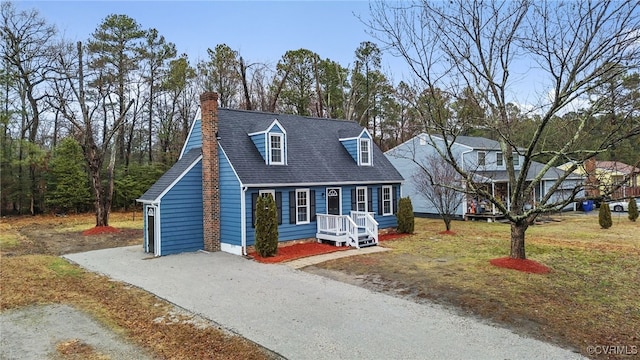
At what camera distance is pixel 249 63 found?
3247 cm

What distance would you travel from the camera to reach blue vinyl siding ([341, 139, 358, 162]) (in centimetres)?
1880

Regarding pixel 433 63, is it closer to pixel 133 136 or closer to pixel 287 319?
pixel 287 319

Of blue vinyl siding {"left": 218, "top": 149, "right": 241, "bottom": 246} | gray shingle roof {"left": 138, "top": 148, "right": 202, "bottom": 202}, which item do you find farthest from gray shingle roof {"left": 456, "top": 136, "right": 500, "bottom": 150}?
gray shingle roof {"left": 138, "top": 148, "right": 202, "bottom": 202}

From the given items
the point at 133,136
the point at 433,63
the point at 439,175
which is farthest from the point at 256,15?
the point at 133,136

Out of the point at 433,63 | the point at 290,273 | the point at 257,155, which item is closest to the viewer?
the point at 433,63

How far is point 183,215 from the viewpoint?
14.8 meters

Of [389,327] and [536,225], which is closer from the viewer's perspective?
[389,327]

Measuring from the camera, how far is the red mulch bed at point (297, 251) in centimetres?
1317

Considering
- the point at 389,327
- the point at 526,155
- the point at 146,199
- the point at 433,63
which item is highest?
the point at 433,63

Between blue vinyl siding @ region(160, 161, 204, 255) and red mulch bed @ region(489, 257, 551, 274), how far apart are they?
10334 millimetres

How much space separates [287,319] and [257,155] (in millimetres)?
9072

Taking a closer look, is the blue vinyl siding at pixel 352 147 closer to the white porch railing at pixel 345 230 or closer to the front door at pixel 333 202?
the front door at pixel 333 202

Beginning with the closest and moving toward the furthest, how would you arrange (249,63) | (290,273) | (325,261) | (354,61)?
(290,273)
(325,261)
(249,63)
(354,61)

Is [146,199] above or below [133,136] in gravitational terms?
below
